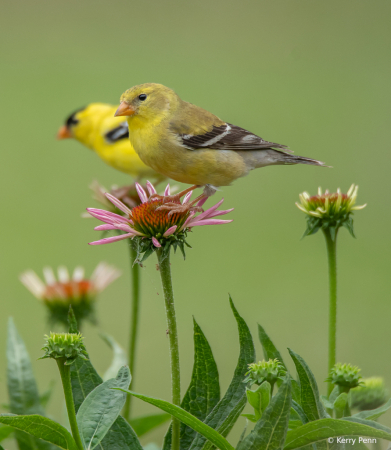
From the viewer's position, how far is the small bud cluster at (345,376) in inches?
36.5

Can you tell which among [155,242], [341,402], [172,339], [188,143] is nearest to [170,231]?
[155,242]

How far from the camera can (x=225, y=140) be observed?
1.69 metres

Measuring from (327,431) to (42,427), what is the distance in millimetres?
403

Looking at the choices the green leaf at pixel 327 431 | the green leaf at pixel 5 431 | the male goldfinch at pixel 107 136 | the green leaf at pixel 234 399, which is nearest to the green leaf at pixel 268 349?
the green leaf at pixel 234 399

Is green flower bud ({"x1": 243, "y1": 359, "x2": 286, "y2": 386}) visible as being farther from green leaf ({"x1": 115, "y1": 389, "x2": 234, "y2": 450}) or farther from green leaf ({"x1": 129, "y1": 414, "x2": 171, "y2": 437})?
green leaf ({"x1": 129, "y1": 414, "x2": 171, "y2": 437})

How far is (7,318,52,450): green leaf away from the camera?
3.75ft

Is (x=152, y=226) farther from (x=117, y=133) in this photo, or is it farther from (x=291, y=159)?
(x=117, y=133)

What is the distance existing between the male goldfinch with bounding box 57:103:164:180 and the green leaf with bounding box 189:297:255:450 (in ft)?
5.82

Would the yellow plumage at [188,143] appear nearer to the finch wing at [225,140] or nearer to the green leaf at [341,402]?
the finch wing at [225,140]

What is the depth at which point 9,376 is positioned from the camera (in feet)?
3.85

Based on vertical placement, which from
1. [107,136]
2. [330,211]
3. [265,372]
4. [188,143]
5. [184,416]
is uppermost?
[107,136]

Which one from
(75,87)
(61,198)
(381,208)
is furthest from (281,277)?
(75,87)

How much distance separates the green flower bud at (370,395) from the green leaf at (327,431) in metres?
0.34

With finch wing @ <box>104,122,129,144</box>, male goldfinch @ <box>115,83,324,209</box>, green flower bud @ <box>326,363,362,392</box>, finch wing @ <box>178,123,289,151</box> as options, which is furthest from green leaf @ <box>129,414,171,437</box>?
finch wing @ <box>104,122,129,144</box>
